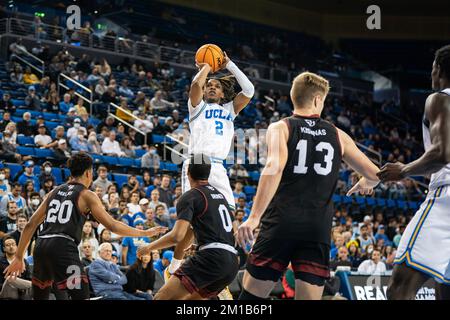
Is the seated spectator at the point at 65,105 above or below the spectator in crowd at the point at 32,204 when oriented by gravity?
above

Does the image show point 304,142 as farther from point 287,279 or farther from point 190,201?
point 287,279

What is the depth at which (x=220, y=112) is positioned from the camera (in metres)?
8.02

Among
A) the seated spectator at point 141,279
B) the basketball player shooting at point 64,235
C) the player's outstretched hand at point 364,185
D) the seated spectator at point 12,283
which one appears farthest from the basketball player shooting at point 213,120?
the seated spectator at point 141,279

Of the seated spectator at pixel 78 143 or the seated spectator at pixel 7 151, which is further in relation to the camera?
the seated spectator at pixel 78 143

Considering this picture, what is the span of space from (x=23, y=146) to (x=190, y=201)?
9.66 m

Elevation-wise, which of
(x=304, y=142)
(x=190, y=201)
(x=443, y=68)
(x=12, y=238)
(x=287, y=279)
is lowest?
(x=287, y=279)

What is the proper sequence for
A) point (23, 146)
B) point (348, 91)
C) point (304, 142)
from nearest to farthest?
point (304, 142)
point (23, 146)
point (348, 91)

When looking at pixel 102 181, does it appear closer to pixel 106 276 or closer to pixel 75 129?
pixel 75 129

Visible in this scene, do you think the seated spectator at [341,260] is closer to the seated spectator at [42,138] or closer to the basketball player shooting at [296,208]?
the seated spectator at [42,138]

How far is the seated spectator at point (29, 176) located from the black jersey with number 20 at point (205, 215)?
25.0ft

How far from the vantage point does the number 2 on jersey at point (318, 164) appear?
5004mm

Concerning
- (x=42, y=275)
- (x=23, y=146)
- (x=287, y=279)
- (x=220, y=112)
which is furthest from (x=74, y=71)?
(x=42, y=275)

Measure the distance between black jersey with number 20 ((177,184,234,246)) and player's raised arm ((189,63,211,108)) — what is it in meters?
1.85

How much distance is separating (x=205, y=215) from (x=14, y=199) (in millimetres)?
6695
